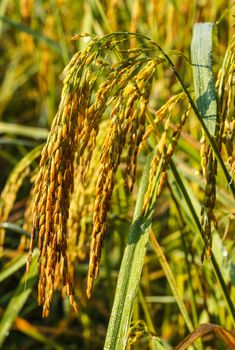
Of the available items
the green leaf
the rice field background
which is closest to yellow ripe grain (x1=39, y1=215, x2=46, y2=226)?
the rice field background

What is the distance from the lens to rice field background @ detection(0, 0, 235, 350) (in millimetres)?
1116

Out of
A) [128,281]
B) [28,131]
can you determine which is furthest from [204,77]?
[28,131]

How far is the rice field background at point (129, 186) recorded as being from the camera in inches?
43.9

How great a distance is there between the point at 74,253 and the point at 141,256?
1.91 feet

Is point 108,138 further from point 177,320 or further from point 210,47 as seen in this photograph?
point 177,320

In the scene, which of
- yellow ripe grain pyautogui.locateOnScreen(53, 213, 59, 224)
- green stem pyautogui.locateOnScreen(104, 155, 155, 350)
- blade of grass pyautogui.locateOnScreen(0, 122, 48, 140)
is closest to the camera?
yellow ripe grain pyautogui.locateOnScreen(53, 213, 59, 224)

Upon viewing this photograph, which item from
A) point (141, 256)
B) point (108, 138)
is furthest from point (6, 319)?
point (108, 138)

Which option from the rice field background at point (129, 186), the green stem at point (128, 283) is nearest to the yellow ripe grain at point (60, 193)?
the rice field background at point (129, 186)

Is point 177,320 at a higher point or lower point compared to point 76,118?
lower

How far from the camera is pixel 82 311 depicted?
2.51 m

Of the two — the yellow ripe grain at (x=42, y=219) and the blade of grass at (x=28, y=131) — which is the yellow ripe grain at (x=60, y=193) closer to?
the yellow ripe grain at (x=42, y=219)

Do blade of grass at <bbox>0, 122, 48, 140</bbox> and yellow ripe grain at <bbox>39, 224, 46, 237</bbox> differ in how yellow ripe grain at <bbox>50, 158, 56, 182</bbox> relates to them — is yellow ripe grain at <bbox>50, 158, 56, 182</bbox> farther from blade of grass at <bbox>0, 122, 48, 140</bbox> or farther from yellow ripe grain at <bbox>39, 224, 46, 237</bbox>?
blade of grass at <bbox>0, 122, 48, 140</bbox>

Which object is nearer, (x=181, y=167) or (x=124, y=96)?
(x=124, y=96)

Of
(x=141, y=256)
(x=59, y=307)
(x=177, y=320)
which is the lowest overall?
(x=59, y=307)
